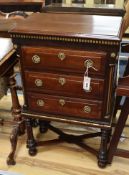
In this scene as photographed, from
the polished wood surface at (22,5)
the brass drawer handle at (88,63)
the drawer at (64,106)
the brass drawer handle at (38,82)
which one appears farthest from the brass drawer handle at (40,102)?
the polished wood surface at (22,5)

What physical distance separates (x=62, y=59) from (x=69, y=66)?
48mm

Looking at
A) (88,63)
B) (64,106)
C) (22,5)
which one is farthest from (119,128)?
(22,5)

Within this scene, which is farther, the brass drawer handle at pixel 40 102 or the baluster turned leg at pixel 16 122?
the baluster turned leg at pixel 16 122

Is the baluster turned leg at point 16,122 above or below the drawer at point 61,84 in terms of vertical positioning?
below

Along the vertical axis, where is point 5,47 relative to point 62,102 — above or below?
above

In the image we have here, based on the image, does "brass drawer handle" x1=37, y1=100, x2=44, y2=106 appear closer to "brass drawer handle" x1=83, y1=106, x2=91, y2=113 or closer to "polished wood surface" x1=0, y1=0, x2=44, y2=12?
"brass drawer handle" x1=83, y1=106, x2=91, y2=113

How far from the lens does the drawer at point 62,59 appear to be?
3.88 feet

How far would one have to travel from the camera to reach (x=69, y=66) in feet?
4.04

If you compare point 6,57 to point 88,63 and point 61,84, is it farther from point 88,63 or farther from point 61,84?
point 88,63

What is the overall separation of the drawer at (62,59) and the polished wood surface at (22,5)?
876 mm

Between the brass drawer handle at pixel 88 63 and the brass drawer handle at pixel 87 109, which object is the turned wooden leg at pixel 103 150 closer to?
the brass drawer handle at pixel 87 109

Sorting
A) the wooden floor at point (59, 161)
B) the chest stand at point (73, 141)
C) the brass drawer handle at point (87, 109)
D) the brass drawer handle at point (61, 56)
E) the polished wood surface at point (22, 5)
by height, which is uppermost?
the brass drawer handle at point (61, 56)

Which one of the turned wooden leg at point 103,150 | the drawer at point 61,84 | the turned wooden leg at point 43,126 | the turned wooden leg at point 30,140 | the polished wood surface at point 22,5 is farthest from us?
the polished wood surface at point 22,5

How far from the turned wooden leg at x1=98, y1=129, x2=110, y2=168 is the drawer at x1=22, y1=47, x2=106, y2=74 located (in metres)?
0.38
